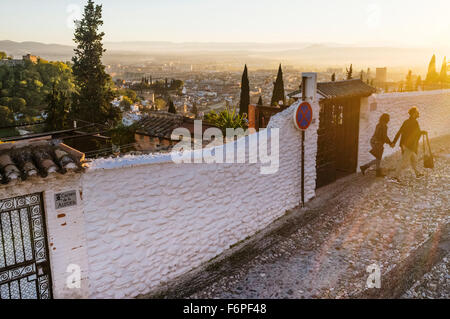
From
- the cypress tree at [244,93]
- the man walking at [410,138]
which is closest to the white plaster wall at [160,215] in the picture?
the man walking at [410,138]

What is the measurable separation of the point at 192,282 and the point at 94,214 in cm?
197

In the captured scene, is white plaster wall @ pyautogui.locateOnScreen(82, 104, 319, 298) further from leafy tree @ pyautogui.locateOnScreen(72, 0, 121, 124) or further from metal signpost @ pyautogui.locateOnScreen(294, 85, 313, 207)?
leafy tree @ pyautogui.locateOnScreen(72, 0, 121, 124)

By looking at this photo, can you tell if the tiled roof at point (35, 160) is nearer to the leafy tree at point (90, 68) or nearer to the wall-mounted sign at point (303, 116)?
the wall-mounted sign at point (303, 116)

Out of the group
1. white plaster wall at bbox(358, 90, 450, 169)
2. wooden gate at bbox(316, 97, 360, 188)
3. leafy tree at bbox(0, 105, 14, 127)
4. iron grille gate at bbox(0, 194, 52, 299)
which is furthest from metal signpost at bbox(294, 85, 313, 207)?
leafy tree at bbox(0, 105, 14, 127)

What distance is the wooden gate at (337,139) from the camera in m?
9.38

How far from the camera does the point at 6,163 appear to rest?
4.23m

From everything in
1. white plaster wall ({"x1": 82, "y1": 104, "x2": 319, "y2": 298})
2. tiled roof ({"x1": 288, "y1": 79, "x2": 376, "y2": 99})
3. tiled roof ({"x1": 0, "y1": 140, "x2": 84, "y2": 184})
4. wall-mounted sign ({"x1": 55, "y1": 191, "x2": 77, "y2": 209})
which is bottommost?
white plaster wall ({"x1": 82, "y1": 104, "x2": 319, "y2": 298})

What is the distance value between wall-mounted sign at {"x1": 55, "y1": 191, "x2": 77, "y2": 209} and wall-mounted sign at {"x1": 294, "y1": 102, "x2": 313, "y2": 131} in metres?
4.88

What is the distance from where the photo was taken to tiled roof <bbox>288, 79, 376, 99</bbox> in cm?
872

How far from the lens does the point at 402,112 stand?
505 inches

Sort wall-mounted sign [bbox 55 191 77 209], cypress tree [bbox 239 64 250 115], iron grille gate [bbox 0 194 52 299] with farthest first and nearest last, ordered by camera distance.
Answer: cypress tree [bbox 239 64 250 115]
wall-mounted sign [bbox 55 191 77 209]
iron grille gate [bbox 0 194 52 299]
